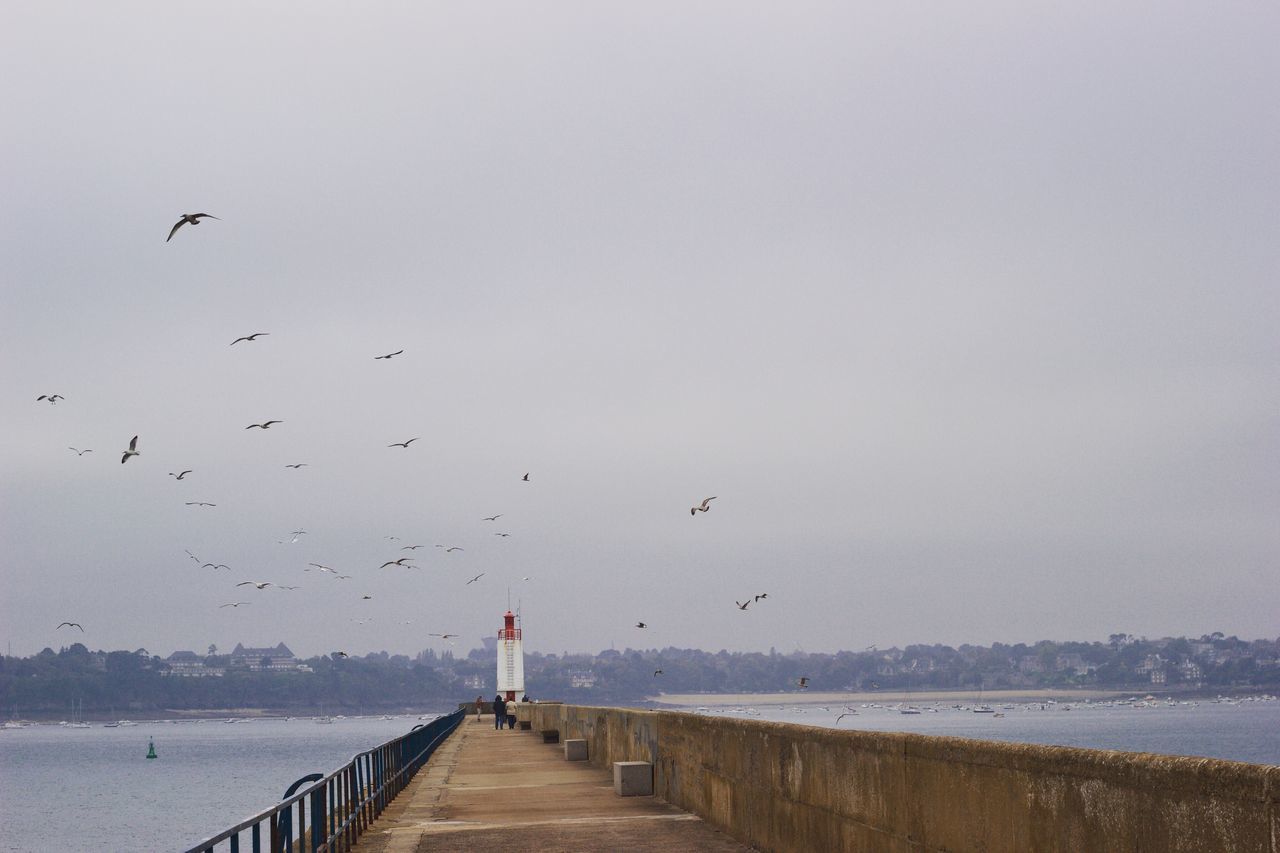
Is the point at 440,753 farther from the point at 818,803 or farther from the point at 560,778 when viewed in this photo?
the point at 818,803

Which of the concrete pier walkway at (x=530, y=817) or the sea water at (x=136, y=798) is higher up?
the concrete pier walkway at (x=530, y=817)

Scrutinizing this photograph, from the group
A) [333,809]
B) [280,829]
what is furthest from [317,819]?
[280,829]

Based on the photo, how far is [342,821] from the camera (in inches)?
532

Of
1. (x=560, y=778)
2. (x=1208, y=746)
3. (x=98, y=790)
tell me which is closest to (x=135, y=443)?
(x=560, y=778)

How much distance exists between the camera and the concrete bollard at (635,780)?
63.5 feet

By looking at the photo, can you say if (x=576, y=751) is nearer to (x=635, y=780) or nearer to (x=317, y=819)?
(x=635, y=780)

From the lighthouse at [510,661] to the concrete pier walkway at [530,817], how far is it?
53509mm

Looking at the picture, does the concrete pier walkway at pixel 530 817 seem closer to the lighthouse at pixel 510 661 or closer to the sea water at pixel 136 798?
the sea water at pixel 136 798

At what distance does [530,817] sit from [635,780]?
2603 mm

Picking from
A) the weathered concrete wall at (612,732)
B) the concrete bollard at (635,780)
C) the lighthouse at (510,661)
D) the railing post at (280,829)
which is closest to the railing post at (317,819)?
the railing post at (280,829)

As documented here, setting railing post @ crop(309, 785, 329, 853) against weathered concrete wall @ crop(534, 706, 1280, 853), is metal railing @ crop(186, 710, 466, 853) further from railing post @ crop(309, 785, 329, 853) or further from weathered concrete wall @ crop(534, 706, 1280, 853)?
weathered concrete wall @ crop(534, 706, 1280, 853)

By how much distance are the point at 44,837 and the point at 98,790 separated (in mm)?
41157

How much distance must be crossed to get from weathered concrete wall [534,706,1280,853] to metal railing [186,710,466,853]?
147 inches

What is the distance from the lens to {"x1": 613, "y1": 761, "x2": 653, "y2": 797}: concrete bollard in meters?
19.3
